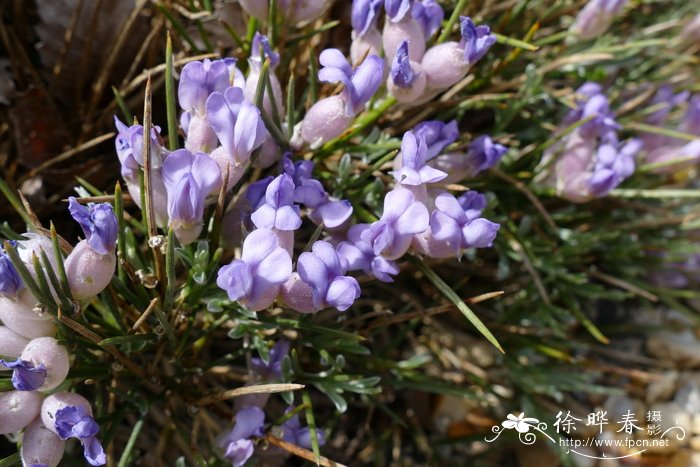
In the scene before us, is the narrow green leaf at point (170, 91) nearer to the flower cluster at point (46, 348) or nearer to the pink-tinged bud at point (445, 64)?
the flower cluster at point (46, 348)

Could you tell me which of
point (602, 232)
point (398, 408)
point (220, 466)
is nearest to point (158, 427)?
point (220, 466)

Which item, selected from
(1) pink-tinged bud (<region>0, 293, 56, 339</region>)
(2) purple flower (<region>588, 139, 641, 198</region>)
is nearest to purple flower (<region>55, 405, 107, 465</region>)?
(1) pink-tinged bud (<region>0, 293, 56, 339</region>)

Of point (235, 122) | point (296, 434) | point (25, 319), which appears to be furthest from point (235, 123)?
point (296, 434)

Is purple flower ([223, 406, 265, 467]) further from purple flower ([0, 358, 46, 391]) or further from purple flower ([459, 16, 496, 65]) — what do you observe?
purple flower ([459, 16, 496, 65])

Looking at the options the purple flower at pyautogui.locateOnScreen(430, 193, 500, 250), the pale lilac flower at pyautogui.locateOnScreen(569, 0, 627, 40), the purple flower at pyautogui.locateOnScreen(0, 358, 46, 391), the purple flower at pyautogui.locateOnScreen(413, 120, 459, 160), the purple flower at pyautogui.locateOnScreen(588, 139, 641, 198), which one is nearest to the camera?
the purple flower at pyautogui.locateOnScreen(0, 358, 46, 391)

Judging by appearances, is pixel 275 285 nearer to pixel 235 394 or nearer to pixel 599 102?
pixel 235 394
